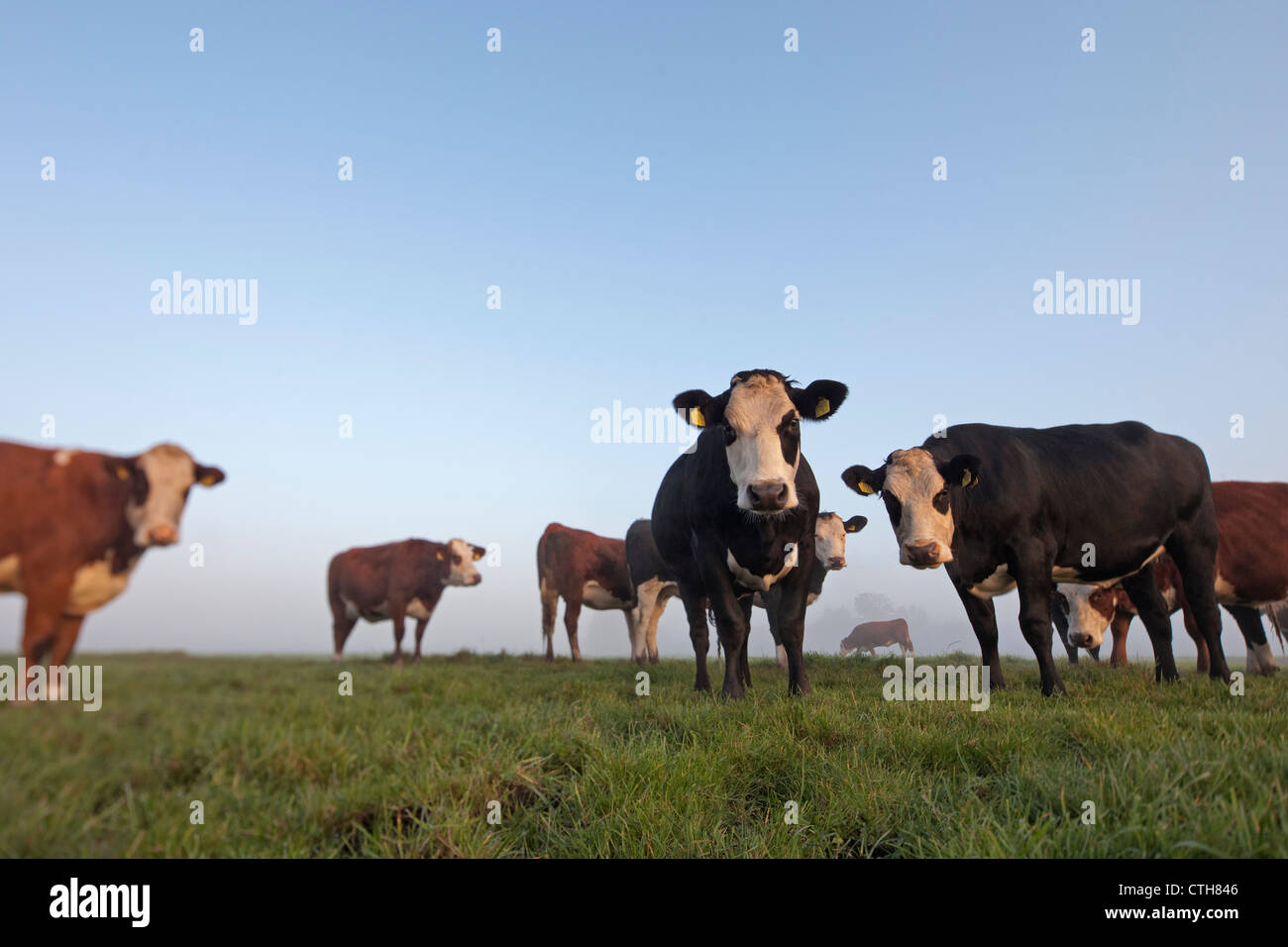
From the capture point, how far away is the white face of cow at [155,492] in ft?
4.91

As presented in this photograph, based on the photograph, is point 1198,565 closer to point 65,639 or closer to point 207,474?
point 207,474

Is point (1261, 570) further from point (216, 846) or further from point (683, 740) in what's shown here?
point (216, 846)

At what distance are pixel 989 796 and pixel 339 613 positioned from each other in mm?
3614

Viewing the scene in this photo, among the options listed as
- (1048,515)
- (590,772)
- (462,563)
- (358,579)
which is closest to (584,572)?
(1048,515)

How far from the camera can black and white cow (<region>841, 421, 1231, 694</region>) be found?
7043mm

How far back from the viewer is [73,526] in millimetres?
1442

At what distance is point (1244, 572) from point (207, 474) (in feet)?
45.3

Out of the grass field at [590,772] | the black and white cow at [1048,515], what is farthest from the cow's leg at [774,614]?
the grass field at [590,772]

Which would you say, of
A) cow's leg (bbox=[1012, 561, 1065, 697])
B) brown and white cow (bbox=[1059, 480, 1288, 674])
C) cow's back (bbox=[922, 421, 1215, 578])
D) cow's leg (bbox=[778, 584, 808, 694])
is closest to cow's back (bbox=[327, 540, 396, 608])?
cow's leg (bbox=[778, 584, 808, 694])

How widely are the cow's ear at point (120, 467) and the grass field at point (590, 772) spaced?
14.5 inches

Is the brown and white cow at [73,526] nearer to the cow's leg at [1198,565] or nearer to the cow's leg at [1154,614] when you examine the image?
the cow's leg at [1154,614]

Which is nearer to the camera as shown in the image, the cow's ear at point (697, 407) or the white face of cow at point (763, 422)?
the white face of cow at point (763, 422)
